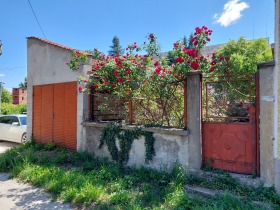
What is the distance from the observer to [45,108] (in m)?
8.22

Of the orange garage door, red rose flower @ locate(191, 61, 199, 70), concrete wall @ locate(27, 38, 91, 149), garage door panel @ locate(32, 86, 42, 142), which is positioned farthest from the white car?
red rose flower @ locate(191, 61, 199, 70)

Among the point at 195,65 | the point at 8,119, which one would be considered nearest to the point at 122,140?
the point at 195,65

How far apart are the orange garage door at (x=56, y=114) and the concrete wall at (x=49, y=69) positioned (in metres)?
0.21

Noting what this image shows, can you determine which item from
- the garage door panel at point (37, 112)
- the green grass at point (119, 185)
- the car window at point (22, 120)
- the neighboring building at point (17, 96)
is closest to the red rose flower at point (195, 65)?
the green grass at point (119, 185)

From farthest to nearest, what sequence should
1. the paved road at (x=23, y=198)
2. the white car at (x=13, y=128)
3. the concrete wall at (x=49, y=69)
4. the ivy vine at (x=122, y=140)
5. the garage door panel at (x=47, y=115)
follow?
1. the white car at (x=13, y=128)
2. the garage door panel at (x=47, y=115)
3. the concrete wall at (x=49, y=69)
4. the ivy vine at (x=122, y=140)
5. the paved road at (x=23, y=198)

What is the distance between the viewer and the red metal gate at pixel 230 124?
420cm

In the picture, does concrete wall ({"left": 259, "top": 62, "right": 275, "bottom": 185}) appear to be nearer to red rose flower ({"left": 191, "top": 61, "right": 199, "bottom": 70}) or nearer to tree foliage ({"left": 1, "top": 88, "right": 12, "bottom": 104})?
red rose flower ({"left": 191, "top": 61, "right": 199, "bottom": 70})

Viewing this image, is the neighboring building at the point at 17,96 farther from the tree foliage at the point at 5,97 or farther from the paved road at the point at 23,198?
the paved road at the point at 23,198

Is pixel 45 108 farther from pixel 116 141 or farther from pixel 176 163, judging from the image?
pixel 176 163

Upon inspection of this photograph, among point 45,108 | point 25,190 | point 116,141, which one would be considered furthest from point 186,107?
point 45,108

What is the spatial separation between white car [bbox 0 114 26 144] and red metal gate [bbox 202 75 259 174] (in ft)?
26.1

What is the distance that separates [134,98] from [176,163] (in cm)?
191

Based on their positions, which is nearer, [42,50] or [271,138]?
→ [271,138]

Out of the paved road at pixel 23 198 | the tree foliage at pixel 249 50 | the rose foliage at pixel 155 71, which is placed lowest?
the paved road at pixel 23 198
